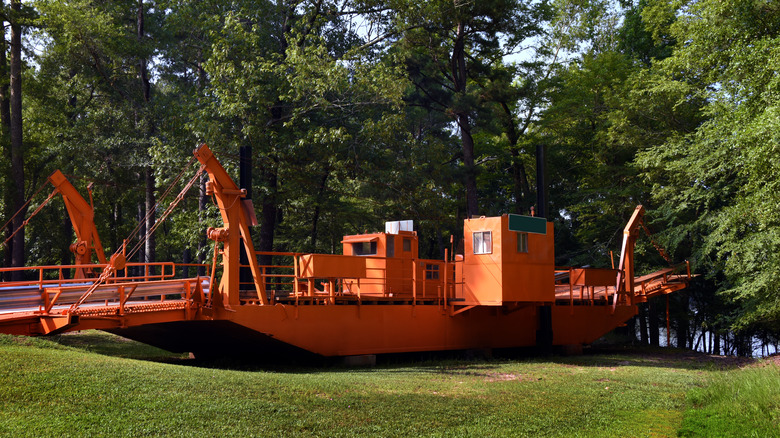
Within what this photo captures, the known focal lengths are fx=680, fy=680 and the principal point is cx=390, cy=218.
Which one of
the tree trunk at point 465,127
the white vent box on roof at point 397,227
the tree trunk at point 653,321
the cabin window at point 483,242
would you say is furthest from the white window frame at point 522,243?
the tree trunk at point 653,321

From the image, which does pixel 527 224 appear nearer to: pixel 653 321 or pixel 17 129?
pixel 653 321

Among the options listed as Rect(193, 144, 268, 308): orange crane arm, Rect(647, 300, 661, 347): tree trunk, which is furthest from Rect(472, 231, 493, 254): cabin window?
Rect(647, 300, 661, 347): tree trunk

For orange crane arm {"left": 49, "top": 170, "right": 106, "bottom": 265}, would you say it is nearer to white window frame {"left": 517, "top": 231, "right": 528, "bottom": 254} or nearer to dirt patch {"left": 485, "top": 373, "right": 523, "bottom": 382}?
dirt patch {"left": 485, "top": 373, "right": 523, "bottom": 382}

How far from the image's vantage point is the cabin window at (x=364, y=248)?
22.1m

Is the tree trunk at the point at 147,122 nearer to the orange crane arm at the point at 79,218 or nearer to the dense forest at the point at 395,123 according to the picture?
the dense forest at the point at 395,123

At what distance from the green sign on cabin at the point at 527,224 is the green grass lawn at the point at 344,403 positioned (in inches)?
225

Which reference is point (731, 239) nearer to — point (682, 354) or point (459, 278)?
point (682, 354)

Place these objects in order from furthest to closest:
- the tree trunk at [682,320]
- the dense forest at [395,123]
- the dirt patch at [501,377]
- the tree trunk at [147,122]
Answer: the tree trunk at [682,320]
the tree trunk at [147,122]
the dense forest at [395,123]
the dirt patch at [501,377]

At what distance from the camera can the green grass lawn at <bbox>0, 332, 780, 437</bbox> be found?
9.26 m

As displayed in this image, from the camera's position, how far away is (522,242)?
68.5 feet

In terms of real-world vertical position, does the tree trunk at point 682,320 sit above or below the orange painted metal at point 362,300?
below

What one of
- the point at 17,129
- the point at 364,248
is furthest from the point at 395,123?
the point at 17,129

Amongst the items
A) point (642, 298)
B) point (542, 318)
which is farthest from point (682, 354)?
point (542, 318)

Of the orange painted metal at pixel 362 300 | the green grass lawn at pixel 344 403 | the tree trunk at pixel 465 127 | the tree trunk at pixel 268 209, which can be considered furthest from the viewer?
the tree trunk at pixel 465 127
